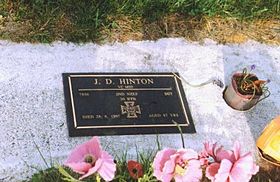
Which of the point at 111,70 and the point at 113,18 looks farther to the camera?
the point at 113,18

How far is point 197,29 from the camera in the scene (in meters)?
3.93

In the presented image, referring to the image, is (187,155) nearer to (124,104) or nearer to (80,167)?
(80,167)

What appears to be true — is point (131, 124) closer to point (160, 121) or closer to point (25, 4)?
point (160, 121)

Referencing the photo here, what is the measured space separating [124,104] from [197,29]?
2.67 ft

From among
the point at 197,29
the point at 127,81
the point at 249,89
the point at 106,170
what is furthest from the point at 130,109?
the point at 106,170

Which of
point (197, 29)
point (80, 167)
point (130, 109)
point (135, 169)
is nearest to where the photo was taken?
point (80, 167)

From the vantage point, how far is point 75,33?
3.67 meters

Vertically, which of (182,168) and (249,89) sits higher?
(249,89)

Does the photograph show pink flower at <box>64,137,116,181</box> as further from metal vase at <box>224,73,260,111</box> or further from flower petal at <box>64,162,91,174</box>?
metal vase at <box>224,73,260,111</box>

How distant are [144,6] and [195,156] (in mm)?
1626

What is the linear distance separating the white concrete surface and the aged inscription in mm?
45

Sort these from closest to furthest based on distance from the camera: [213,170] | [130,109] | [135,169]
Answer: [213,170]
[135,169]
[130,109]

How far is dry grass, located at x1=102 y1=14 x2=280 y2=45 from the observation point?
3.79m

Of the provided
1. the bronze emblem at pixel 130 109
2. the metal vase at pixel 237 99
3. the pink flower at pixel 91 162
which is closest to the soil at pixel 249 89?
the metal vase at pixel 237 99
